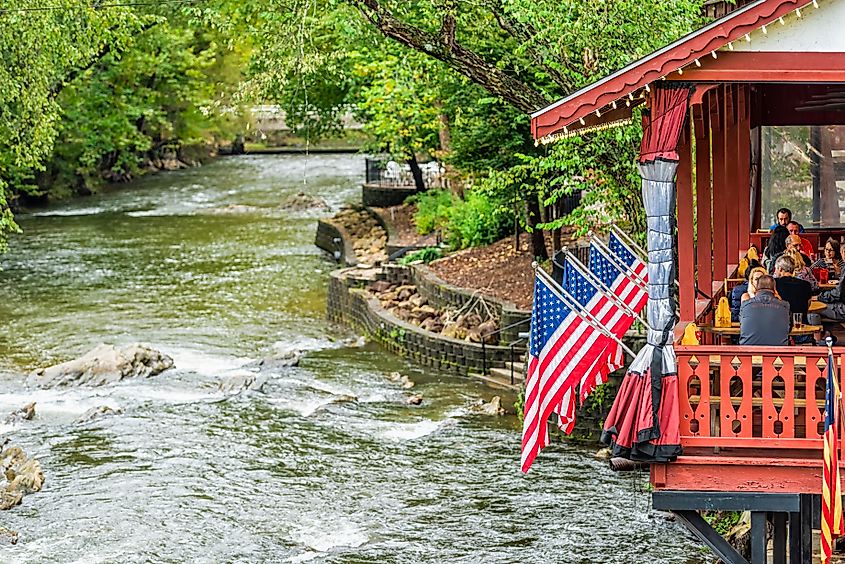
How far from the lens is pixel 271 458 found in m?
20.8

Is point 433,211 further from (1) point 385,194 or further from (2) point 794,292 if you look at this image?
(2) point 794,292

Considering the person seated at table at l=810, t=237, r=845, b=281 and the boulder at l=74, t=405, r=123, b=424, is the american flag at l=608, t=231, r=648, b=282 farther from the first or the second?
the boulder at l=74, t=405, r=123, b=424

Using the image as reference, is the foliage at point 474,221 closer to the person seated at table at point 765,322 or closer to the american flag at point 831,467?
the person seated at table at point 765,322

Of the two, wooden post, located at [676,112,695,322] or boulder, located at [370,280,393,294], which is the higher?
wooden post, located at [676,112,695,322]

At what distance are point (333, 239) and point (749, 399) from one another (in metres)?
30.9

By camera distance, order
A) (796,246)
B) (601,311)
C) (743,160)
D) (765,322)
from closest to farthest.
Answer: (765,322)
(601,311)
(796,246)
(743,160)

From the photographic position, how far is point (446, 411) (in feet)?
76.2

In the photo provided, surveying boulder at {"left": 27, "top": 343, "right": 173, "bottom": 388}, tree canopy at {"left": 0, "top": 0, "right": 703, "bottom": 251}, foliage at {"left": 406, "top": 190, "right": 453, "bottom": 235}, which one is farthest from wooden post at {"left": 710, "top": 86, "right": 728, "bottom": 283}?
foliage at {"left": 406, "top": 190, "right": 453, "bottom": 235}

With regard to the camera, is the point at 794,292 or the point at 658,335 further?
the point at 794,292

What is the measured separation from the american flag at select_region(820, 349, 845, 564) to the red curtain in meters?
1.98

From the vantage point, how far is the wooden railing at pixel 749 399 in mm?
10648

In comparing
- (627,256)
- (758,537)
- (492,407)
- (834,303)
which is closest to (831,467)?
(758,537)

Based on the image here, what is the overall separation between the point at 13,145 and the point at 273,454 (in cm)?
1033

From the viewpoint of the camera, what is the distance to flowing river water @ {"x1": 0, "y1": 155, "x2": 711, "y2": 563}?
55.8ft
